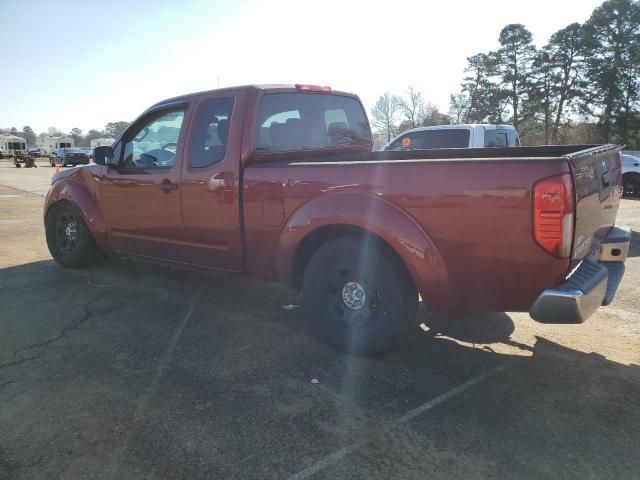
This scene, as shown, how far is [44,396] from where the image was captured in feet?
9.96

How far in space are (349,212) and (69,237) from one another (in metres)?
4.21

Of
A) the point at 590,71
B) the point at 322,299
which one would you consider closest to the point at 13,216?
the point at 322,299

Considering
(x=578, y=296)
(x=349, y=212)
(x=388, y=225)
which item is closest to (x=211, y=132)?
(x=349, y=212)

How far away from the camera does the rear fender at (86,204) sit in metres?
5.32

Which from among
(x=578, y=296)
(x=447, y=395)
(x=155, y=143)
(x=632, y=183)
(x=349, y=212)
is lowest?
(x=447, y=395)

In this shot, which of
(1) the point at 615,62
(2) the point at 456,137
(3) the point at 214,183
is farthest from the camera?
(1) the point at 615,62

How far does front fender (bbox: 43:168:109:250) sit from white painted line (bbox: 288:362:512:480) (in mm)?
3887

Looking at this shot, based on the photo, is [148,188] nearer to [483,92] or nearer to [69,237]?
[69,237]

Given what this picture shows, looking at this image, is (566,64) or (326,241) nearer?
(326,241)

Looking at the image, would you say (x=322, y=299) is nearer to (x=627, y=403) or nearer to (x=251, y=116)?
(x=251, y=116)

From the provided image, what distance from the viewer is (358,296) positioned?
11.4 ft

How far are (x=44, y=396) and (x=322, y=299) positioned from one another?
6.24 feet

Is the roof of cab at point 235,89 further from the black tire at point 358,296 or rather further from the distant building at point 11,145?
the distant building at point 11,145

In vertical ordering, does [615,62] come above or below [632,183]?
above
